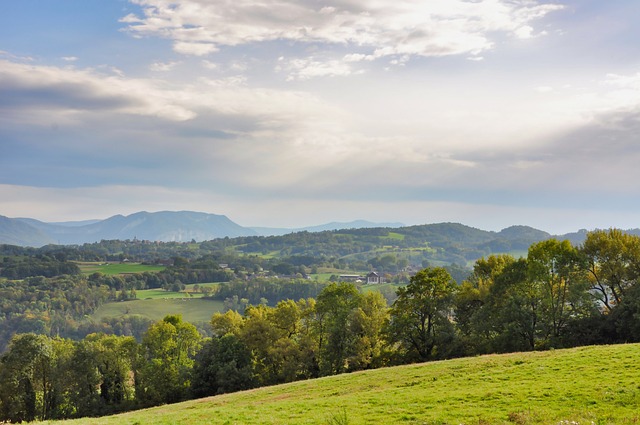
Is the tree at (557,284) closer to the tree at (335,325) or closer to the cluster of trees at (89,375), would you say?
the tree at (335,325)

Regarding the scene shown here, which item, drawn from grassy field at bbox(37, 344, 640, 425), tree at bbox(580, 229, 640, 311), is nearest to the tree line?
tree at bbox(580, 229, 640, 311)

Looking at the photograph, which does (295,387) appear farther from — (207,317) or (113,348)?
(207,317)

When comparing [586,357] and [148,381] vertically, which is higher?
[586,357]

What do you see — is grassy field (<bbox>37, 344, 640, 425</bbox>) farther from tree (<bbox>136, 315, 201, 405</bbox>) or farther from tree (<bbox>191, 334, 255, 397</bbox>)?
tree (<bbox>136, 315, 201, 405</bbox>)

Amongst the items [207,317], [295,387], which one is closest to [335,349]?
[295,387]

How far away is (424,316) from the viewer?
5581 centimetres

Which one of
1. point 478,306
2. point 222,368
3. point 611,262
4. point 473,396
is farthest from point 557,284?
point 222,368

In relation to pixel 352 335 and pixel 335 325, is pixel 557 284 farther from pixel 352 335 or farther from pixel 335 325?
pixel 335 325

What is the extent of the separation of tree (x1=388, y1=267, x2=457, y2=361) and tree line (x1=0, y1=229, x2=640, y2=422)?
0.44 feet

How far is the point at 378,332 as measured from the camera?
194 ft

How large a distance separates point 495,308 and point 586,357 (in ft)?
68.1

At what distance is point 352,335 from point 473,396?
1334 inches

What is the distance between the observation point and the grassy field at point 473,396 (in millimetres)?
20875

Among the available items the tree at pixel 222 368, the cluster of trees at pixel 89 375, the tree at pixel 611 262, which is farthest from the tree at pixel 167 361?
the tree at pixel 611 262
